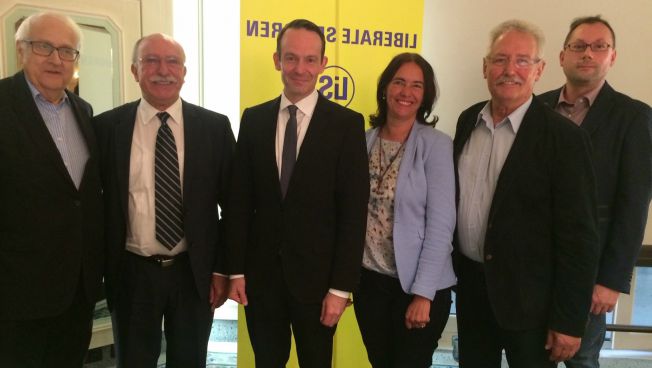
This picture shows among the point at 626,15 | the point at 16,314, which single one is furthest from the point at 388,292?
the point at 626,15

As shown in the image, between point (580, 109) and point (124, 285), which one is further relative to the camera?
point (580, 109)

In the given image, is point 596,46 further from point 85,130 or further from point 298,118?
point 85,130

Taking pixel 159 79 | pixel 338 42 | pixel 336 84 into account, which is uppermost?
pixel 338 42

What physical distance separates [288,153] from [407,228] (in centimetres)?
55

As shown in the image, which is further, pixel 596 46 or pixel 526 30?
pixel 596 46

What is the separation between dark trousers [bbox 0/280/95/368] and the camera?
1.65 meters

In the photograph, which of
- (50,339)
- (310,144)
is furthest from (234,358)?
(310,144)

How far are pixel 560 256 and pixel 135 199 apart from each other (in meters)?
1.68

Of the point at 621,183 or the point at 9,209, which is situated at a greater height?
the point at 621,183

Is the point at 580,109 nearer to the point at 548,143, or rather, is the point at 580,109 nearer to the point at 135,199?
the point at 548,143

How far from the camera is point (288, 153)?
1685mm

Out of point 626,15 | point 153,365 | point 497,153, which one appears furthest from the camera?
point 626,15

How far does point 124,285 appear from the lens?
1.87m

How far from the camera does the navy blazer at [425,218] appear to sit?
1.67m
